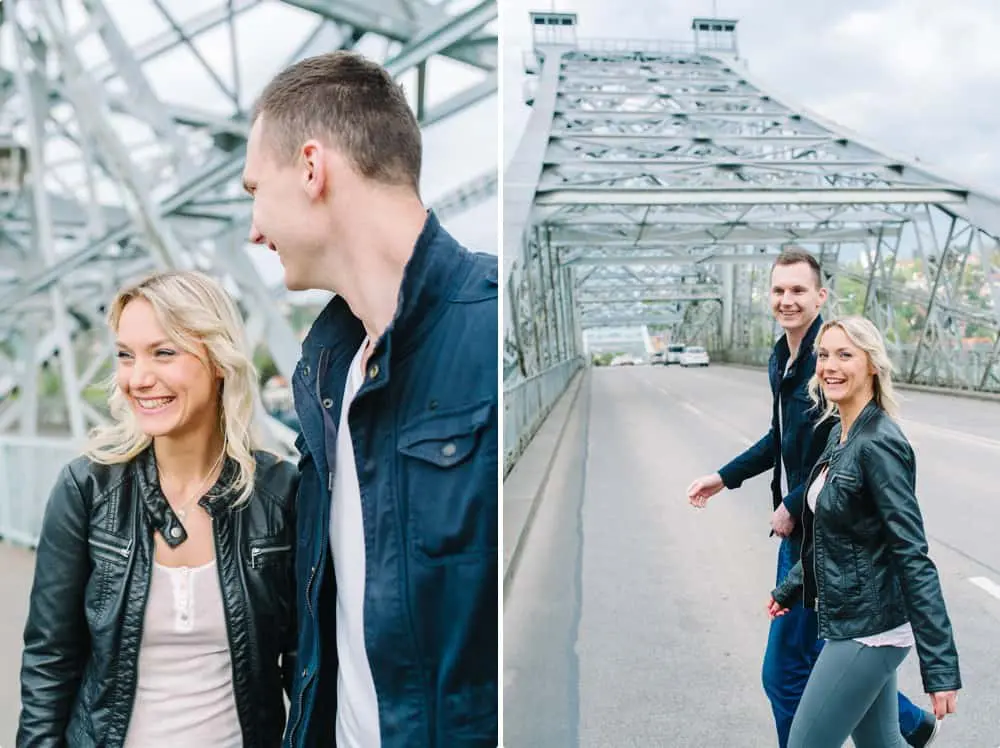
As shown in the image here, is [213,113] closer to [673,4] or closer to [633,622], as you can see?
[673,4]

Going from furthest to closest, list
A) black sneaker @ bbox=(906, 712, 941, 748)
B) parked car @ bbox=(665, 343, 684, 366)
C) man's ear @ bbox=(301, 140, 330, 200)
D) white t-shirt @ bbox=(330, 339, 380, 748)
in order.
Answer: parked car @ bbox=(665, 343, 684, 366), black sneaker @ bbox=(906, 712, 941, 748), white t-shirt @ bbox=(330, 339, 380, 748), man's ear @ bbox=(301, 140, 330, 200)

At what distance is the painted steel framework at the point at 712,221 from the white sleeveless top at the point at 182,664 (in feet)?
2.07

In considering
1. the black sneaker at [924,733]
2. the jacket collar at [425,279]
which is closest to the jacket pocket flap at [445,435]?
the jacket collar at [425,279]

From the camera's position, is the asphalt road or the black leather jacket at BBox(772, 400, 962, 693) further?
the asphalt road

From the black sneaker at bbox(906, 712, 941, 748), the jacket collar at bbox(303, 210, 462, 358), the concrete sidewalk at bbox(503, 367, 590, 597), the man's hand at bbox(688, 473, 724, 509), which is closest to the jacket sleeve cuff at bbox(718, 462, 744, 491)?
the man's hand at bbox(688, 473, 724, 509)

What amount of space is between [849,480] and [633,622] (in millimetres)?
499

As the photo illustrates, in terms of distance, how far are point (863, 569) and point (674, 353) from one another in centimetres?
61

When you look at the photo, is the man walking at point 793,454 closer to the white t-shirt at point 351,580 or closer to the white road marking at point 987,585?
the white road marking at point 987,585

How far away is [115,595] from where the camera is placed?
116 centimetres

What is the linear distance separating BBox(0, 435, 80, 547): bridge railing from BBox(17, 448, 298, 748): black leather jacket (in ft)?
4.39

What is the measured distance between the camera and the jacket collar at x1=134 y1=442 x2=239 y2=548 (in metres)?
1.20

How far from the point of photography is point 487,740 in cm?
115

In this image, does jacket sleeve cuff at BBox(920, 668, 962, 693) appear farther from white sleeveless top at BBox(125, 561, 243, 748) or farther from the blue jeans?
white sleeveless top at BBox(125, 561, 243, 748)

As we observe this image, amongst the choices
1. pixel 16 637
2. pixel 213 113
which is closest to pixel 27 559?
pixel 16 637
